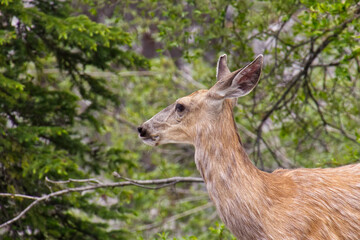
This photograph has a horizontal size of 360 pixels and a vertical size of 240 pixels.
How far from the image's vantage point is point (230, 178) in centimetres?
379

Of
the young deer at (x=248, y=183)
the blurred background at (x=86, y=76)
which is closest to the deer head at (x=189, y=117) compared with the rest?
the young deer at (x=248, y=183)

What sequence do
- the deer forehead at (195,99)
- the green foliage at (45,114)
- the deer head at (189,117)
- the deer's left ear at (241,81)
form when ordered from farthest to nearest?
the green foliage at (45,114) < the deer forehead at (195,99) < the deer head at (189,117) < the deer's left ear at (241,81)

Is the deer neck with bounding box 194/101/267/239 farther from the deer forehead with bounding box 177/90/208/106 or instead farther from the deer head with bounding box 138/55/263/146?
the deer forehead with bounding box 177/90/208/106

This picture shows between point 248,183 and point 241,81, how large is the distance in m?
0.72

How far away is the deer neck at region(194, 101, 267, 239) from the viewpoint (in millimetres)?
3699

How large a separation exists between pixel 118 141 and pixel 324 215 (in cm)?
750

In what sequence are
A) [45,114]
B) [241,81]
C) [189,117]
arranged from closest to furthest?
1. [241,81]
2. [189,117]
3. [45,114]

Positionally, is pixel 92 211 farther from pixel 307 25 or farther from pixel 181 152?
pixel 181 152

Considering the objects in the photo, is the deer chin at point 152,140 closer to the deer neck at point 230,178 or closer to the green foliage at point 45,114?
the deer neck at point 230,178

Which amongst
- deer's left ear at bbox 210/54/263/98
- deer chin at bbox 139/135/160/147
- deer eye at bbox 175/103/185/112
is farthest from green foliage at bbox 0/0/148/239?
deer's left ear at bbox 210/54/263/98

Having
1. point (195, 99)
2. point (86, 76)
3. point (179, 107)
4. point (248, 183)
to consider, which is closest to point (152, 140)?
point (179, 107)

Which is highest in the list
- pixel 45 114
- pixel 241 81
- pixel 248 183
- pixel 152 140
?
pixel 45 114

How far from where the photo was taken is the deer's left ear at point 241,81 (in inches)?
144

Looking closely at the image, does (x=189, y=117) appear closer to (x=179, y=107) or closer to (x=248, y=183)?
(x=179, y=107)
